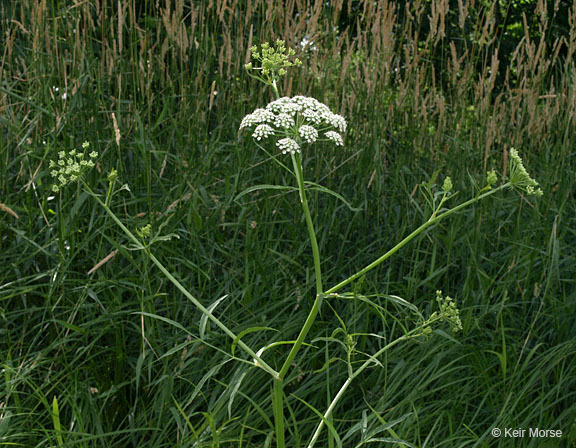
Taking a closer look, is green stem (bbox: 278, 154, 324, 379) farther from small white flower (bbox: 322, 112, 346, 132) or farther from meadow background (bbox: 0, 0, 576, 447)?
meadow background (bbox: 0, 0, 576, 447)

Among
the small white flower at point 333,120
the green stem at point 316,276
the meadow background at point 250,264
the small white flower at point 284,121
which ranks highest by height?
the small white flower at point 284,121

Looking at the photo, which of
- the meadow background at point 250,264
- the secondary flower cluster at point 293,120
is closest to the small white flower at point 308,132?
the secondary flower cluster at point 293,120

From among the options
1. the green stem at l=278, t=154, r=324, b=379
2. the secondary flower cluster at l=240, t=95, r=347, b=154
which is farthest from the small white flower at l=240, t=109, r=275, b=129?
the green stem at l=278, t=154, r=324, b=379

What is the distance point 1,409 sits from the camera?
6.76ft

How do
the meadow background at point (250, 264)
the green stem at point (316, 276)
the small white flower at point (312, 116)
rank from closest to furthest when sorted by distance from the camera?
the green stem at point (316, 276)
the small white flower at point (312, 116)
the meadow background at point (250, 264)

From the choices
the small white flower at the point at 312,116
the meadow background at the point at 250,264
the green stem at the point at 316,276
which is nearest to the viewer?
the green stem at the point at 316,276

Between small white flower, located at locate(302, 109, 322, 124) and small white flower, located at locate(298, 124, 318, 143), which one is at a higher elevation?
small white flower, located at locate(302, 109, 322, 124)

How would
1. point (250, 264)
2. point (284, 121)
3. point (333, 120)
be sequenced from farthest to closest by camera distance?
point (250, 264), point (333, 120), point (284, 121)

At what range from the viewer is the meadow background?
220cm

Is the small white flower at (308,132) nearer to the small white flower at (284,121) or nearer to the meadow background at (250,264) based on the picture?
the small white flower at (284,121)

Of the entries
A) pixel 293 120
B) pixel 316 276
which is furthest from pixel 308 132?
pixel 316 276

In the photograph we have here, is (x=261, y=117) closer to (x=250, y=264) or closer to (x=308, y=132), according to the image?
(x=308, y=132)

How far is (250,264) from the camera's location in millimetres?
2615

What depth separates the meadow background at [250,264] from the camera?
2201 mm
